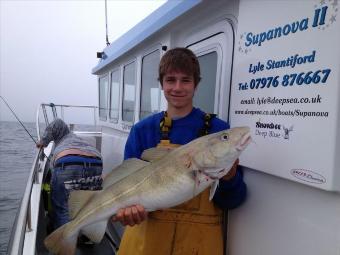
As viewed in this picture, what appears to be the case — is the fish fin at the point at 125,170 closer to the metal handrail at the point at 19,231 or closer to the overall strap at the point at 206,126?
the overall strap at the point at 206,126

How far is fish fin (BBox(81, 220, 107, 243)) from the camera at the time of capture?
8.66 feet

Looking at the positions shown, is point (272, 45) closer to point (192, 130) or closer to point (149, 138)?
point (192, 130)

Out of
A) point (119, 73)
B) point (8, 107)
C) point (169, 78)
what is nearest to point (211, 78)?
point (169, 78)

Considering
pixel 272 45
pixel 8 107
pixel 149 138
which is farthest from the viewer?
pixel 8 107

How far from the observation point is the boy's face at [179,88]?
267cm

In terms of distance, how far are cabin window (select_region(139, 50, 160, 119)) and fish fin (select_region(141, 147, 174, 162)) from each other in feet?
8.68

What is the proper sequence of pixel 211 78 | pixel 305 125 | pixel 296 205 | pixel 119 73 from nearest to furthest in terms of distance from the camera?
pixel 305 125 → pixel 296 205 → pixel 211 78 → pixel 119 73

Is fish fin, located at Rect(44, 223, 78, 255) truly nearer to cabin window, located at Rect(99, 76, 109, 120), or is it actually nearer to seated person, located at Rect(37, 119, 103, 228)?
seated person, located at Rect(37, 119, 103, 228)

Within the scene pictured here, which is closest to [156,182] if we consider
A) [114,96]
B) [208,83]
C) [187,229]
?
[187,229]

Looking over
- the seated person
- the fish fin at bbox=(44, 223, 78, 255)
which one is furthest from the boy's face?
the seated person

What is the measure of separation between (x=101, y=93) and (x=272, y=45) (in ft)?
25.7

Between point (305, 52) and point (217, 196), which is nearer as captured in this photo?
point (305, 52)

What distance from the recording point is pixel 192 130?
2.72m

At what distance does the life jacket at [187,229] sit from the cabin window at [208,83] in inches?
30.6
